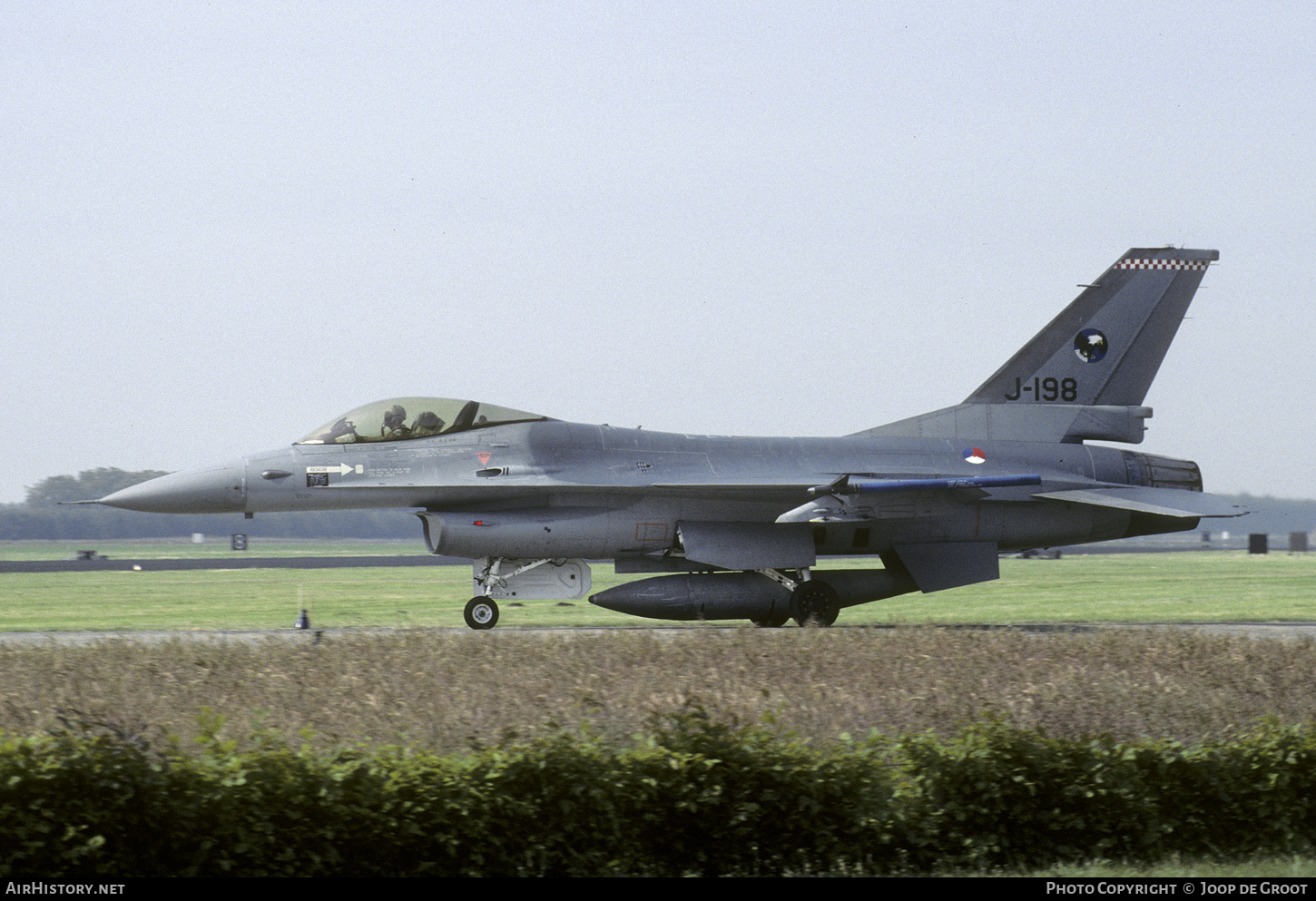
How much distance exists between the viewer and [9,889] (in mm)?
5023

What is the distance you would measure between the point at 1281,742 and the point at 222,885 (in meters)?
5.57

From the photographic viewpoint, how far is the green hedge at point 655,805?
5348 millimetres

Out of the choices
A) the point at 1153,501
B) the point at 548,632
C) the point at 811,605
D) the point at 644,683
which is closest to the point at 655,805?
the point at 644,683

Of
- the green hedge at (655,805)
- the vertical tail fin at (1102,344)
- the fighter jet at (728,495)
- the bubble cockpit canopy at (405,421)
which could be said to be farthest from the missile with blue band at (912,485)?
the green hedge at (655,805)

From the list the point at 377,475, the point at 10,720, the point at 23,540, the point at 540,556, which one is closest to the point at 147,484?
the point at 377,475

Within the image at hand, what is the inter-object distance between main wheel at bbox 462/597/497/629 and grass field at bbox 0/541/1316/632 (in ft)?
2.76

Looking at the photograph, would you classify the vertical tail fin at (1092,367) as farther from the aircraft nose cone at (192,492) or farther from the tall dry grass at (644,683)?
the aircraft nose cone at (192,492)

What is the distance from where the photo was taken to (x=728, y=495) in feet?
56.3

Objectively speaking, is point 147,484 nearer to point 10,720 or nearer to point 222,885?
point 10,720

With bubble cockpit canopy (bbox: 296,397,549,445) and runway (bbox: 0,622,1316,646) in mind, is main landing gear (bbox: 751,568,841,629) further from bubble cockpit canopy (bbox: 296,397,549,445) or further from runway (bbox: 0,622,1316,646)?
bubble cockpit canopy (bbox: 296,397,549,445)

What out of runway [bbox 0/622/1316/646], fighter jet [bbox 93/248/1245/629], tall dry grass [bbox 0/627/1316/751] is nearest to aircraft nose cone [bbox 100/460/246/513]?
fighter jet [bbox 93/248/1245/629]

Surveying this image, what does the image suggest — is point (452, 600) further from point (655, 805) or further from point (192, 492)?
point (655, 805)

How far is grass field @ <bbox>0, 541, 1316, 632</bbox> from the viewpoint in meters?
19.2

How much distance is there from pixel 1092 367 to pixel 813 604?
647cm
